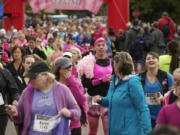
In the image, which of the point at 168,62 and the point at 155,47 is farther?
the point at 155,47

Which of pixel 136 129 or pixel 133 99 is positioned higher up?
pixel 133 99

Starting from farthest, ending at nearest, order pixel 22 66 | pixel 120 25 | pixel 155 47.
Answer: pixel 120 25
pixel 155 47
pixel 22 66

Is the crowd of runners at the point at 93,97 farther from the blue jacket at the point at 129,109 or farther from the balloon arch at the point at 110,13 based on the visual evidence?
the balloon arch at the point at 110,13

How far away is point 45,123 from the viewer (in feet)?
15.4

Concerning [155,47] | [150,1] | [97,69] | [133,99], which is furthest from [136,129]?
[150,1]

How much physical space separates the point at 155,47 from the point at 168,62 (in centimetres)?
911

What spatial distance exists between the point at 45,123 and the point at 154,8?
4417cm

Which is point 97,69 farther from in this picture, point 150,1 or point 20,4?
point 150,1

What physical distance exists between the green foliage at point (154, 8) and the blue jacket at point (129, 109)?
41.8m

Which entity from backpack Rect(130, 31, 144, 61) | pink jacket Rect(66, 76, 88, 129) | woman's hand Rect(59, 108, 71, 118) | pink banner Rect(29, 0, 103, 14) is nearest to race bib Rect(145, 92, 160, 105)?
pink jacket Rect(66, 76, 88, 129)

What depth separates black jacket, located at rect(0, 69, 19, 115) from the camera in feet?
19.9

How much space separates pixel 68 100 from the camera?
4801mm

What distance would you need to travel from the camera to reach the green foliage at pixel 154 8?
153 ft

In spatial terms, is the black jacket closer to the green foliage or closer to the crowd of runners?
the crowd of runners
